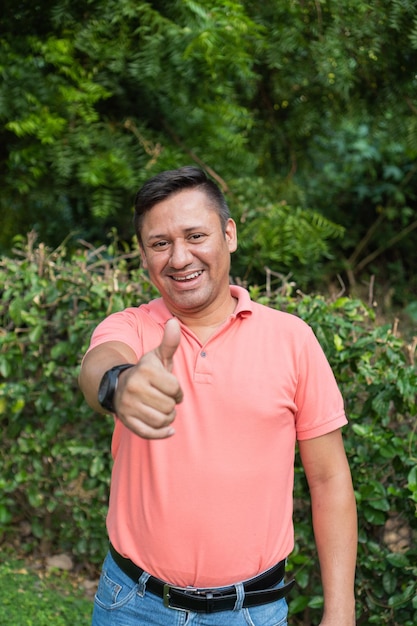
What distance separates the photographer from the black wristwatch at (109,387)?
1.39 metres

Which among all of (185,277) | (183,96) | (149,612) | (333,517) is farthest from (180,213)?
(183,96)

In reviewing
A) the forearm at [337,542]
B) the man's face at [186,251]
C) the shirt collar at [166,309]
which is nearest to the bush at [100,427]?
the forearm at [337,542]

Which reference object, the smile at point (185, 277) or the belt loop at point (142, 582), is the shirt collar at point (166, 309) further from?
the belt loop at point (142, 582)

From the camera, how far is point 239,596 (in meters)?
1.69

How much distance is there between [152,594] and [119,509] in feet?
0.72

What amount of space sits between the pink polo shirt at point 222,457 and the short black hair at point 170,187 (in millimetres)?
325

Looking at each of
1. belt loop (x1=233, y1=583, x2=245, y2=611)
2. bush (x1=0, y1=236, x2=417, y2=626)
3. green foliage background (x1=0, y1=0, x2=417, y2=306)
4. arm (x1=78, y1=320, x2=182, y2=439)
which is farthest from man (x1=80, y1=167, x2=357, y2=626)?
green foliage background (x1=0, y1=0, x2=417, y2=306)

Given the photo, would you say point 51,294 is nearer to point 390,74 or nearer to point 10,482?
point 10,482

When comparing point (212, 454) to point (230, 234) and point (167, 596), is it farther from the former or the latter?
point (230, 234)

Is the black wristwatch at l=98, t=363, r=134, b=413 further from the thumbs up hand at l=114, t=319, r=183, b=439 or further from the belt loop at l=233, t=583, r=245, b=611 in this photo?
the belt loop at l=233, t=583, r=245, b=611

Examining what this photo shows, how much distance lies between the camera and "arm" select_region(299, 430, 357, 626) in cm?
182

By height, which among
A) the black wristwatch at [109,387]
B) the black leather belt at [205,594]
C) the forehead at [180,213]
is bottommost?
the black leather belt at [205,594]

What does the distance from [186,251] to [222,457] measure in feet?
1.74

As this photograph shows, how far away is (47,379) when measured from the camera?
339 cm
